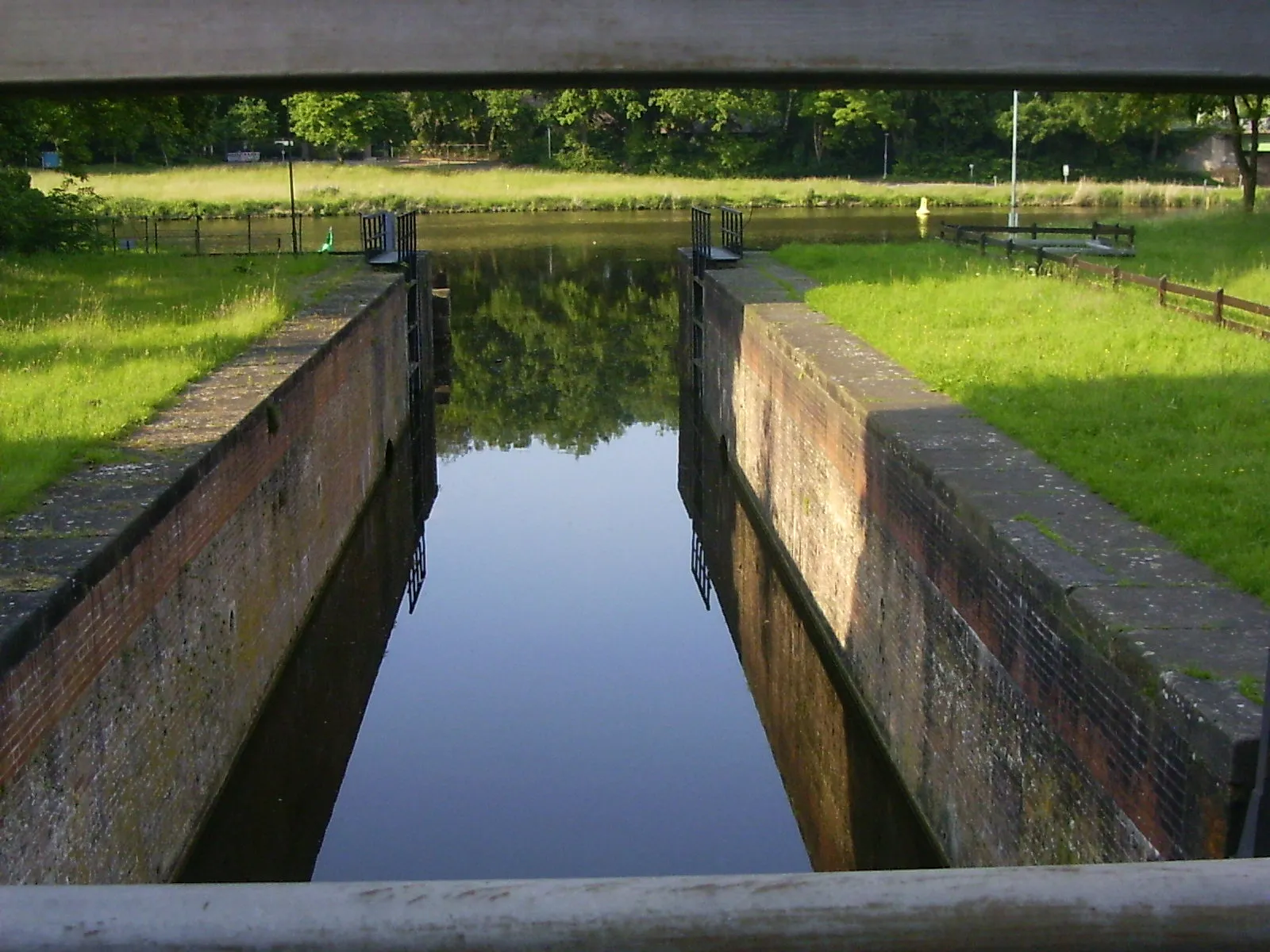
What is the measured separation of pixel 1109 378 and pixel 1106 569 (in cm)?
520

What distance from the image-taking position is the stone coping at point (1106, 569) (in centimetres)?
454

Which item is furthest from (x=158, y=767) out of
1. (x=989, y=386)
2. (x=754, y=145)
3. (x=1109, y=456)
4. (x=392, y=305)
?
(x=754, y=145)

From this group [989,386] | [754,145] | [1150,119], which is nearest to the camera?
[989,386]

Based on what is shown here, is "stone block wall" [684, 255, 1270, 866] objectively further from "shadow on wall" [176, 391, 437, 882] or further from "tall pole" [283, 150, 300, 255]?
"tall pole" [283, 150, 300, 255]

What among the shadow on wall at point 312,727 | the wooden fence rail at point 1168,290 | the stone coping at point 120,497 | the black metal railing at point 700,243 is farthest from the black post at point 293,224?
the stone coping at point 120,497

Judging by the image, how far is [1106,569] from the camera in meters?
6.04

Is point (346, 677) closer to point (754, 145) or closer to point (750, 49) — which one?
point (750, 49)

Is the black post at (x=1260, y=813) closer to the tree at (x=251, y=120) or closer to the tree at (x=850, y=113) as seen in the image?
the tree at (x=850, y=113)

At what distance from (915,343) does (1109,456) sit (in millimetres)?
4470

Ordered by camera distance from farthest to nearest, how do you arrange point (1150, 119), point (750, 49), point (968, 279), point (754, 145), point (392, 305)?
point (754, 145)
point (1150, 119)
point (392, 305)
point (968, 279)
point (750, 49)

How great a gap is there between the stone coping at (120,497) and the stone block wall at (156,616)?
0.01 metres

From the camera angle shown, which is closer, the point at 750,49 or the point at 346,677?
the point at 750,49

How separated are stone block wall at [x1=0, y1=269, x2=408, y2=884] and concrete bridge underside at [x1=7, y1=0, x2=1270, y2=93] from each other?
2.06 meters

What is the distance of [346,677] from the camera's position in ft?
35.6
